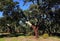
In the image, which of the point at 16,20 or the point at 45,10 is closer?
the point at 45,10

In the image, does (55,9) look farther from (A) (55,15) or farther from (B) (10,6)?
(B) (10,6)

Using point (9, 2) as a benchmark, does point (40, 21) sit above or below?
below

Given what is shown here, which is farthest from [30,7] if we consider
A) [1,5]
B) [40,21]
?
[1,5]

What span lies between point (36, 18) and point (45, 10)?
2.79 m

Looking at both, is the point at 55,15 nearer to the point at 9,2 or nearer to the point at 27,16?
the point at 27,16

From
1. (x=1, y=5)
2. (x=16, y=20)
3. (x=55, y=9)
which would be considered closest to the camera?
(x=1, y=5)

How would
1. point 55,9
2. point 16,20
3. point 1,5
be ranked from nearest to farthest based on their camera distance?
point 1,5 → point 55,9 → point 16,20

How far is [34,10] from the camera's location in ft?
116

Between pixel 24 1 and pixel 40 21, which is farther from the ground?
pixel 24 1

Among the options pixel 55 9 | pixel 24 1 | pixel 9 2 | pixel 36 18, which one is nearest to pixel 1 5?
pixel 9 2

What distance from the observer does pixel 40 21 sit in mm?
35500

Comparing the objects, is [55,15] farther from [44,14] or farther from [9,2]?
[9,2]

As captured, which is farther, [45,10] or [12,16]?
[12,16]

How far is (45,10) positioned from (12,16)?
6962 millimetres
